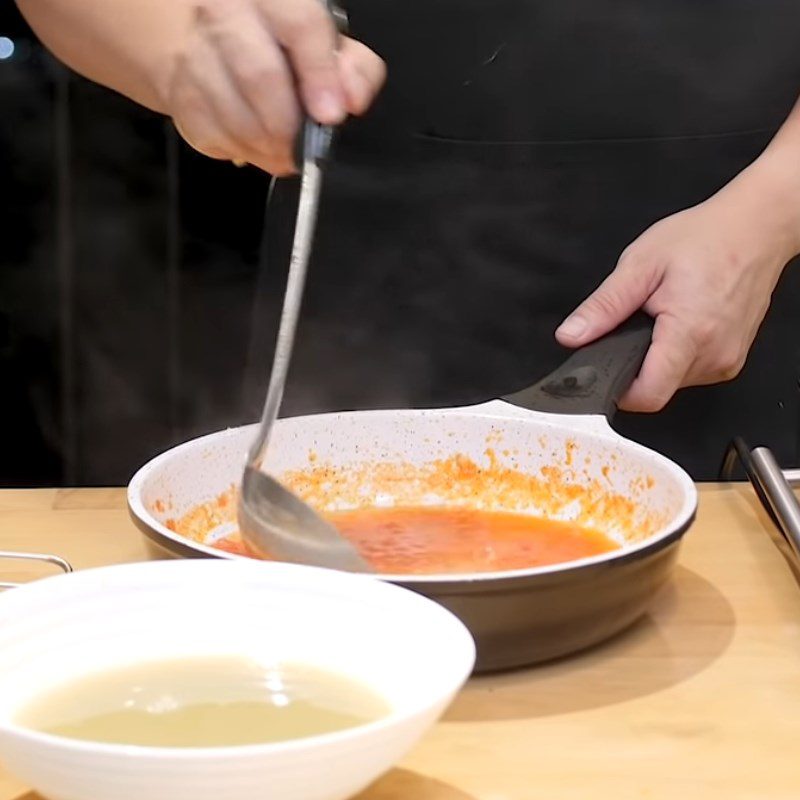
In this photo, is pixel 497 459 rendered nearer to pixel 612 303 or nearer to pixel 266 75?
pixel 612 303

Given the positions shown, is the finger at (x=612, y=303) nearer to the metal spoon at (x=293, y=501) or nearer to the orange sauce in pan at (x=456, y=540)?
the orange sauce in pan at (x=456, y=540)

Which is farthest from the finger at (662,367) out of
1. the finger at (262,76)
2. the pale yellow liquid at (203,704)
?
the pale yellow liquid at (203,704)

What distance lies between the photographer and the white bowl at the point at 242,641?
1.97ft

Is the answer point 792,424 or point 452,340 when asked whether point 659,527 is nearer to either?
point 452,340

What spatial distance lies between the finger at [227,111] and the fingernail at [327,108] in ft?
0.29

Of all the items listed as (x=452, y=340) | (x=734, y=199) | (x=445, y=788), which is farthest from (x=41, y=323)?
(x=445, y=788)

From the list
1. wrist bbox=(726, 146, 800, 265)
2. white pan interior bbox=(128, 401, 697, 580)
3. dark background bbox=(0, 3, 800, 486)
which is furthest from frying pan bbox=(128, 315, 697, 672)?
dark background bbox=(0, 3, 800, 486)

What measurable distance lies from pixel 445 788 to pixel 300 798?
0.50 feet

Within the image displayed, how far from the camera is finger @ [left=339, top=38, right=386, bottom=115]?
106 cm

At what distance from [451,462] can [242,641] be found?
50cm

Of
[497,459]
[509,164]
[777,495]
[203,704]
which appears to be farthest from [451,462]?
[203,704]

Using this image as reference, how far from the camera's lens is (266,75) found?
3.52 feet

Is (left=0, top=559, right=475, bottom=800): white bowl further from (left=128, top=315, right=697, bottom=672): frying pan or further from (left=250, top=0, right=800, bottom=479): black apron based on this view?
(left=250, top=0, right=800, bottom=479): black apron

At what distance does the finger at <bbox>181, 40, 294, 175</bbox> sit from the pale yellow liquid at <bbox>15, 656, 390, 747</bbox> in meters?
0.52
